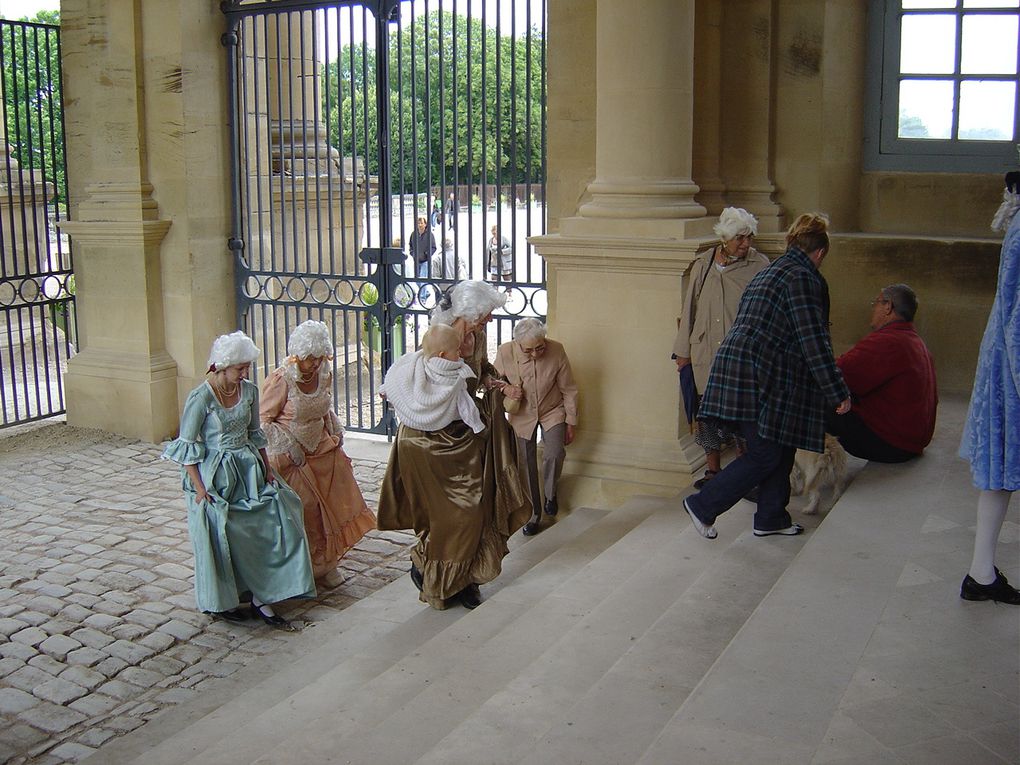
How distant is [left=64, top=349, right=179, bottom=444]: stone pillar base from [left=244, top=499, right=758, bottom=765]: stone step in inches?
182

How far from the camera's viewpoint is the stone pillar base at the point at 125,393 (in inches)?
379

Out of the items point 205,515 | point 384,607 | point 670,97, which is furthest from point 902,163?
point 205,515

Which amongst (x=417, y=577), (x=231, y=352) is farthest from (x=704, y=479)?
(x=231, y=352)

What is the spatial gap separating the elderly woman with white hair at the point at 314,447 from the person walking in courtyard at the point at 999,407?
329cm

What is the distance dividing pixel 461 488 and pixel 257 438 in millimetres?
1133

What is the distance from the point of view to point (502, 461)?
5750 millimetres

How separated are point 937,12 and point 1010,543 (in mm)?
4408

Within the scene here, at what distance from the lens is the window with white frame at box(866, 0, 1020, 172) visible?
7820 millimetres

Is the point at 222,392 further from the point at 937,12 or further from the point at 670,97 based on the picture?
the point at 937,12

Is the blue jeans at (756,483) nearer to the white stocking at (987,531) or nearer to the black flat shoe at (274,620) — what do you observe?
the white stocking at (987,531)

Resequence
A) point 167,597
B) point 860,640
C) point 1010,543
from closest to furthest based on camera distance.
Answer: point 860,640 < point 1010,543 < point 167,597

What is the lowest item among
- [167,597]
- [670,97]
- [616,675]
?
[167,597]

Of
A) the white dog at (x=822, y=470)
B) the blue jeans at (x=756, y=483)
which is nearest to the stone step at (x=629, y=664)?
the blue jeans at (x=756, y=483)

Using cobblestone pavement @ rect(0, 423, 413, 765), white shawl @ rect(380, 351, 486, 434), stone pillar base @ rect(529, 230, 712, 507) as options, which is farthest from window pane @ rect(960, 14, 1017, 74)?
cobblestone pavement @ rect(0, 423, 413, 765)
